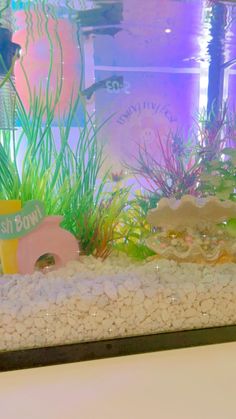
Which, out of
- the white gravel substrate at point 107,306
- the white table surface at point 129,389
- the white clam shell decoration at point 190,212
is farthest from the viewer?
the white clam shell decoration at point 190,212

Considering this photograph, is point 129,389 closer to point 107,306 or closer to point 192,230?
point 107,306

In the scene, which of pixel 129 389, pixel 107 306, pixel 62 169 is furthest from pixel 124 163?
pixel 129 389

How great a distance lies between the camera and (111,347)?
0.57 metres

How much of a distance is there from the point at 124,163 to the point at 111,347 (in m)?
0.53

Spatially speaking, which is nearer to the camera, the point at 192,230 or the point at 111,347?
the point at 111,347

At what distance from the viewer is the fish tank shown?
0.63 meters

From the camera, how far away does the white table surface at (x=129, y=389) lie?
17.7 inches

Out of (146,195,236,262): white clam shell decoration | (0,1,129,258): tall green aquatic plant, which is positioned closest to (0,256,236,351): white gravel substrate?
(146,195,236,262): white clam shell decoration

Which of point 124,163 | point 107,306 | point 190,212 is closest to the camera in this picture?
point 107,306

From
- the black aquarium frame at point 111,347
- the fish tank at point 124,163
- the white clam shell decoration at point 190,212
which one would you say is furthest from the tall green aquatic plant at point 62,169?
the black aquarium frame at point 111,347

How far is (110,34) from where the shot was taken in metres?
0.93

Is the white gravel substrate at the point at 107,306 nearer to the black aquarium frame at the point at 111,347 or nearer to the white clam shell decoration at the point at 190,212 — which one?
the black aquarium frame at the point at 111,347

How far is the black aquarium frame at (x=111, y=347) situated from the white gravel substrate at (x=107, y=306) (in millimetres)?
12

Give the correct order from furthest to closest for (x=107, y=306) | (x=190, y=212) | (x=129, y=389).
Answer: (x=190, y=212) → (x=107, y=306) → (x=129, y=389)
